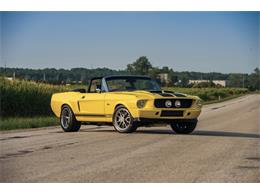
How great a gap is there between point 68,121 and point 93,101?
1.08m

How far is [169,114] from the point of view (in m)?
12.1

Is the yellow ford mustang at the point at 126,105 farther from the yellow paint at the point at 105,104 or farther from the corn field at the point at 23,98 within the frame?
the corn field at the point at 23,98

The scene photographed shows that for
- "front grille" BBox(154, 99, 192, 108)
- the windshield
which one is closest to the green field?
the windshield

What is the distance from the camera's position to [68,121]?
14.0m

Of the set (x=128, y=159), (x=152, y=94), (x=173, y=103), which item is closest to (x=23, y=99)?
(x=152, y=94)

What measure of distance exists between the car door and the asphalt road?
1.05 metres

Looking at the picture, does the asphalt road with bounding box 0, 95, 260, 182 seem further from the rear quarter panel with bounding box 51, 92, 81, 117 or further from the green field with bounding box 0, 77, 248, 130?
the green field with bounding box 0, 77, 248, 130

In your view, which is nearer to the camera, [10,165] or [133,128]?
[10,165]

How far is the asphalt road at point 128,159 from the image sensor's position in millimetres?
6492

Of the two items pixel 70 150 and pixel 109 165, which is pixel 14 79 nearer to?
pixel 70 150

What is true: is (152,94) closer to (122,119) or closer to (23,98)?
(122,119)

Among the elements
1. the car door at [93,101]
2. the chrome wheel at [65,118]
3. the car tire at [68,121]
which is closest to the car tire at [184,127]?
the car door at [93,101]
